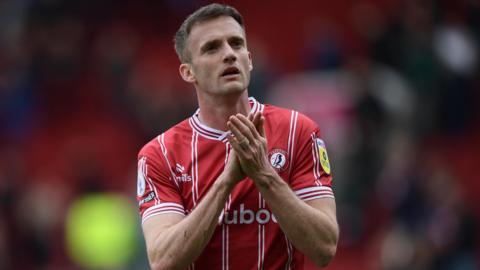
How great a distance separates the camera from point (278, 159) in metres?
6.18

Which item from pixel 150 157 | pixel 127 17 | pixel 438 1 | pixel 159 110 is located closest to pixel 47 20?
pixel 127 17

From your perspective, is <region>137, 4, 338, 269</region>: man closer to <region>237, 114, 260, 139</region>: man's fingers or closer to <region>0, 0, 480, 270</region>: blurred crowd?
<region>237, 114, 260, 139</region>: man's fingers

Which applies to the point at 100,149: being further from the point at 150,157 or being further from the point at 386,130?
the point at 150,157

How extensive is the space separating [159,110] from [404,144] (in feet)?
12.3

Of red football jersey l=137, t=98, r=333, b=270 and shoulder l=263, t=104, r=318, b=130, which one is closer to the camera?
red football jersey l=137, t=98, r=333, b=270

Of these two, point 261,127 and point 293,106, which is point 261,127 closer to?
point 261,127

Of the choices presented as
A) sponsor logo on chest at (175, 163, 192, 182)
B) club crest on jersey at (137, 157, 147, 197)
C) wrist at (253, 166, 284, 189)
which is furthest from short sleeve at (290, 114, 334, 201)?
club crest on jersey at (137, 157, 147, 197)

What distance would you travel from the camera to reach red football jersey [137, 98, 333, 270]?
20.1 ft

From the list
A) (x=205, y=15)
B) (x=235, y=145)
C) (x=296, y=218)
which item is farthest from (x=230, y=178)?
(x=205, y=15)

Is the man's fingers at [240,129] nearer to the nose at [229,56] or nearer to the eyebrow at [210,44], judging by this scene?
the nose at [229,56]

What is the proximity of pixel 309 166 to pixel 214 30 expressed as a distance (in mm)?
926

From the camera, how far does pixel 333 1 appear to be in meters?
17.4

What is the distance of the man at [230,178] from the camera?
5797 mm

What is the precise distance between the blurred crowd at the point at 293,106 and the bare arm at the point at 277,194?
6.37 m
